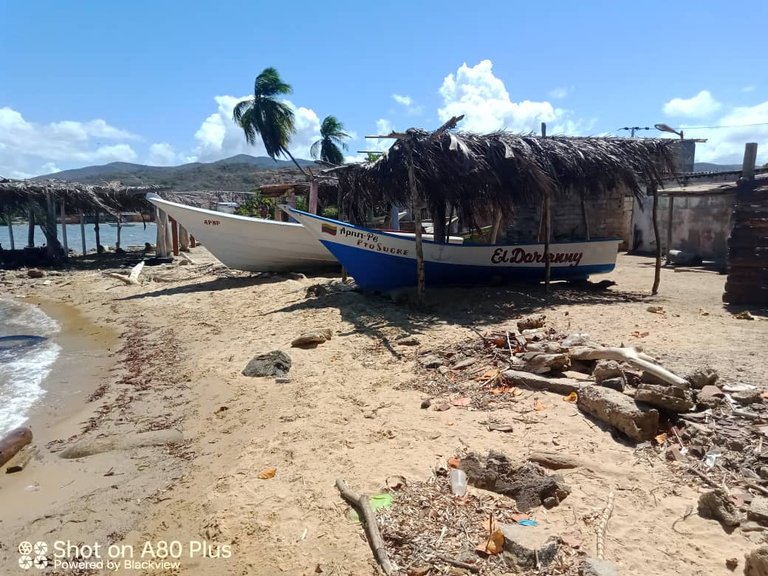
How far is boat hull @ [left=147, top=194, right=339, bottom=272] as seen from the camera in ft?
43.4

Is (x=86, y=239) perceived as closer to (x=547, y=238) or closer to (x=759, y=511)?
(x=547, y=238)

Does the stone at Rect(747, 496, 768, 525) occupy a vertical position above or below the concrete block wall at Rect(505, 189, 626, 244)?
below

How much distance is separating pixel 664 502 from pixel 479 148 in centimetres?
715

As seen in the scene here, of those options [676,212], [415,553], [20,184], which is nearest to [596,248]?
[676,212]

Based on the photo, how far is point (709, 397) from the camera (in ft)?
14.0

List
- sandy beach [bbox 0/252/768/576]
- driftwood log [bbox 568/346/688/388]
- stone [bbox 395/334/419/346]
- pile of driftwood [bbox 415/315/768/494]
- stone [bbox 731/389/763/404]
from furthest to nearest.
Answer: stone [bbox 395/334/419/346] → driftwood log [bbox 568/346/688/388] → stone [bbox 731/389/763/404] → pile of driftwood [bbox 415/315/768/494] → sandy beach [bbox 0/252/768/576]

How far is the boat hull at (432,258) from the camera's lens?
9.68m

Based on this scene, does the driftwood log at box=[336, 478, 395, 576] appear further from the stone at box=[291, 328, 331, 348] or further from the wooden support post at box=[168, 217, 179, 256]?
the wooden support post at box=[168, 217, 179, 256]

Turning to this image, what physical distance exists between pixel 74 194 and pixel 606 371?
65.5 feet

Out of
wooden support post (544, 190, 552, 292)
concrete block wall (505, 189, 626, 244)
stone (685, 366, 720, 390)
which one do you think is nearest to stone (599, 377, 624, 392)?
stone (685, 366, 720, 390)

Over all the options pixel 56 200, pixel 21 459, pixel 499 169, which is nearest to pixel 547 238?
pixel 499 169

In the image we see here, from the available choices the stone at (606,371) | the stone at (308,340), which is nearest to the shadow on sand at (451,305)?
the stone at (308,340)

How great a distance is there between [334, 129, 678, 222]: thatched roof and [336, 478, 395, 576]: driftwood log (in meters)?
6.28

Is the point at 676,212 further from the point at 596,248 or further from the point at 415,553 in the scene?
the point at 415,553
